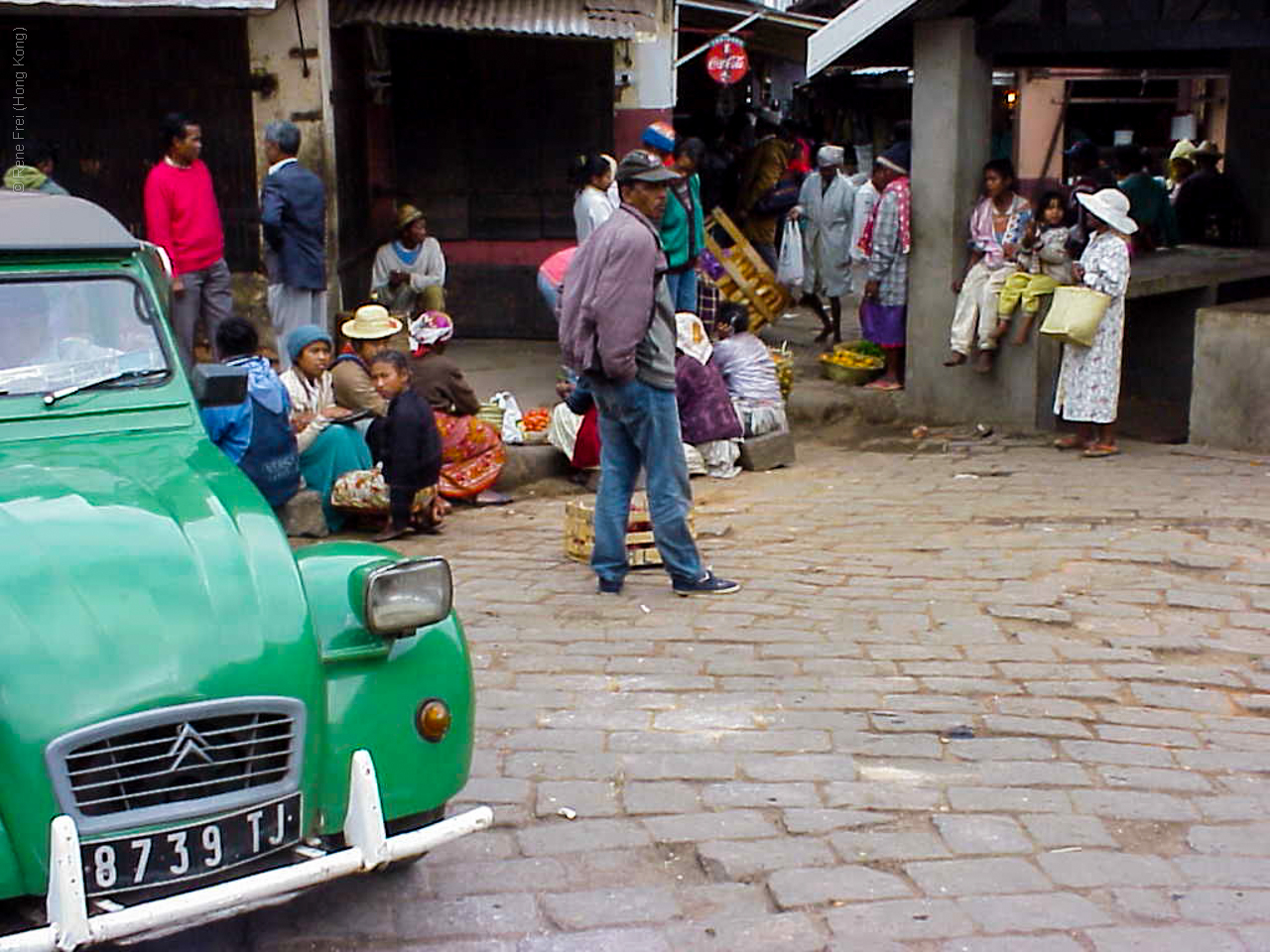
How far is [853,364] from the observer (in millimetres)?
12922

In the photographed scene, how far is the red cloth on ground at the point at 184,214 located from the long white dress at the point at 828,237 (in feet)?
21.2

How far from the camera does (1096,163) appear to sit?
1470cm

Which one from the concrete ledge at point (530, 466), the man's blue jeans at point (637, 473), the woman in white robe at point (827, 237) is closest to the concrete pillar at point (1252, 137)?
the woman in white robe at point (827, 237)

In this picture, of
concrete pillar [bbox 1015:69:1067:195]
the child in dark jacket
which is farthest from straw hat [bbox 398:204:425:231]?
concrete pillar [bbox 1015:69:1067:195]

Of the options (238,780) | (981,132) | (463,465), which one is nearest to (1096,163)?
(981,132)

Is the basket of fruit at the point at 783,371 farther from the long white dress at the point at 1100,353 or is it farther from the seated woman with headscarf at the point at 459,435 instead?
the seated woman with headscarf at the point at 459,435

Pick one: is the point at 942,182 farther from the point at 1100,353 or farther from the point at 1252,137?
the point at 1252,137

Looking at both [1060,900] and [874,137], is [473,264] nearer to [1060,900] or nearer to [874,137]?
[1060,900]

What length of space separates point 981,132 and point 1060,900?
836 cm

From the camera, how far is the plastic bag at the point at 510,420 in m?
10.4

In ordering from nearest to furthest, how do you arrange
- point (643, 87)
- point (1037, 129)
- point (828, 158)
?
1. point (643, 87)
2. point (828, 158)
3. point (1037, 129)

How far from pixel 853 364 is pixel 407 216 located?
372 centimetres

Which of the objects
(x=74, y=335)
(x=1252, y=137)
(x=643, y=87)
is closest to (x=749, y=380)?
(x=643, y=87)

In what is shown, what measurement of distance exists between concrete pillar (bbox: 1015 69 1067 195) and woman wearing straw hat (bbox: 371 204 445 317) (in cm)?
1221
